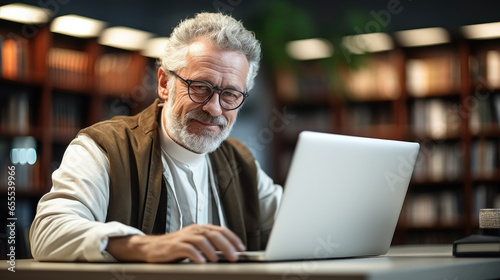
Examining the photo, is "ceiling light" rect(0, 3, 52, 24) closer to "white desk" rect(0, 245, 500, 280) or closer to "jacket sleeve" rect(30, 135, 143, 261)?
"jacket sleeve" rect(30, 135, 143, 261)

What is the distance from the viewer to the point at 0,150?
402 centimetres

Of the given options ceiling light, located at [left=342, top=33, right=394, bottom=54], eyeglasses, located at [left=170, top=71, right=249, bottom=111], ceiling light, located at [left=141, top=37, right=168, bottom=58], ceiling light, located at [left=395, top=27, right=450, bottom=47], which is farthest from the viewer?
ceiling light, located at [left=141, top=37, right=168, bottom=58]

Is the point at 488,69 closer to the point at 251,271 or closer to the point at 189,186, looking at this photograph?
the point at 189,186

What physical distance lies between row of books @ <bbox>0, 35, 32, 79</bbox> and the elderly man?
2.50 meters

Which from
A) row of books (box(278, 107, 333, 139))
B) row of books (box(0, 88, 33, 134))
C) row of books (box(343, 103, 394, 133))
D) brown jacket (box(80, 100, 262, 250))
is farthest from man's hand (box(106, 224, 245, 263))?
A: row of books (box(278, 107, 333, 139))

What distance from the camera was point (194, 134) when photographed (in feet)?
6.11

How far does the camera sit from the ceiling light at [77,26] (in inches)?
175

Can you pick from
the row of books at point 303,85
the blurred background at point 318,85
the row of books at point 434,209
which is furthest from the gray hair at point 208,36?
the row of books at point 434,209

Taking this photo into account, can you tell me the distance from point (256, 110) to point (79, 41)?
68.5 inches

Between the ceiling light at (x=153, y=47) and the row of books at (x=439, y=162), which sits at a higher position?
the ceiling light at (x=153, y=47)

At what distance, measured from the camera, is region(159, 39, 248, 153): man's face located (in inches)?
72.2

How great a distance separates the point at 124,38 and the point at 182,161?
10.8ft

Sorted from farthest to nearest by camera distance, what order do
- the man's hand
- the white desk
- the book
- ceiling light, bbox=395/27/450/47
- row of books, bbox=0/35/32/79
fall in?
ceiling light, bbox=395/27/450/47 → row of books, bbox=0/35/32/79 → the book → the man's hand → the white desk

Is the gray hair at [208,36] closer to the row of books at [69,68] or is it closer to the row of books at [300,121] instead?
the row of books at [69,68]
